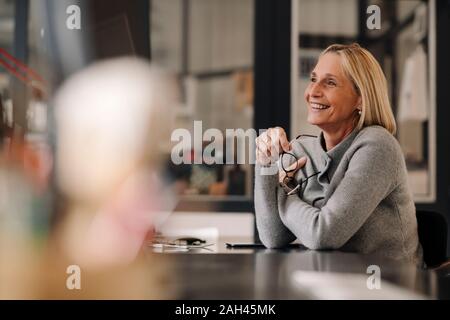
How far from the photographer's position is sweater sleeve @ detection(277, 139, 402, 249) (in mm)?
1114

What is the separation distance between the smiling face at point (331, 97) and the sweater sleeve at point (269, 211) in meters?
0.18

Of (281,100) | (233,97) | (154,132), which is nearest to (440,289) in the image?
(154,132)

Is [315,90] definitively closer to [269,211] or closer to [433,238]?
[269,211]

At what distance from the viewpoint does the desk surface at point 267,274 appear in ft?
2.00

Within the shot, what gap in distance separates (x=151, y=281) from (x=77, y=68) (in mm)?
393

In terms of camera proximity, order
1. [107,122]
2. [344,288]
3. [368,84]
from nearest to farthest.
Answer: [344,288] < [368,84] < [107,122]

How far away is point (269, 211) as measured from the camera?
4.25 feet

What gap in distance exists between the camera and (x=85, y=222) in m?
0.88

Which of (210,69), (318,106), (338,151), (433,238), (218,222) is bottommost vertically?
(218,222)

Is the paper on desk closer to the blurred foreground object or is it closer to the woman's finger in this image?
the blurred foreground object

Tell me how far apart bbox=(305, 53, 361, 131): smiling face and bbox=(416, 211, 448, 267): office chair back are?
12.4 inches

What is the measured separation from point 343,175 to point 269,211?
0.63 ft

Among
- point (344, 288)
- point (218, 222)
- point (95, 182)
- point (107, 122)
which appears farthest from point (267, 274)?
point (218, 222)

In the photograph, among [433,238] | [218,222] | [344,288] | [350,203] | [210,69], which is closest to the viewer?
[344,288]
